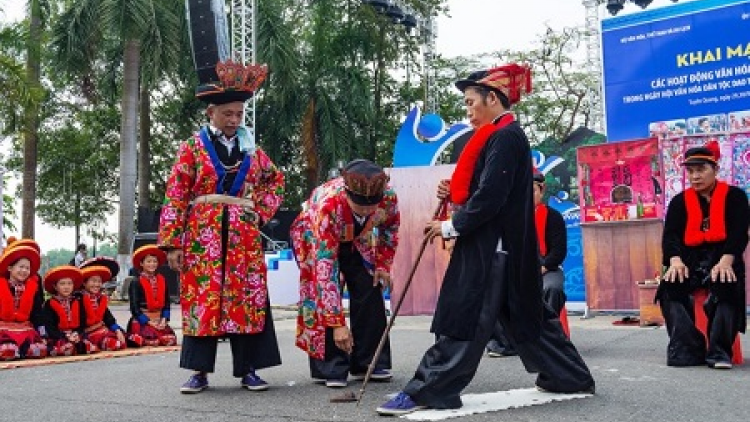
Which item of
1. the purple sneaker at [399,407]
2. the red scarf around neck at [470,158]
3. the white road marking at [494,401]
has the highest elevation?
the red scarf around neck at [470,158]

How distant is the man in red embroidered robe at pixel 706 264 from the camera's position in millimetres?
5637

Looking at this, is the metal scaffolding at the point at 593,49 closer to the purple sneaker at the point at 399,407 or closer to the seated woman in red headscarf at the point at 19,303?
the seated woman in red headscarf at the point at 19,303

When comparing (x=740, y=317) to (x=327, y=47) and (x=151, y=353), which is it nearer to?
(x=151, y=353)

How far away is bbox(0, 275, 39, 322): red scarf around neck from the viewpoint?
7.48m

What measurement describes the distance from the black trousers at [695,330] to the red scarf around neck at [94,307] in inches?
209

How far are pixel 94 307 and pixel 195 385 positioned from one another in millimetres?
3777

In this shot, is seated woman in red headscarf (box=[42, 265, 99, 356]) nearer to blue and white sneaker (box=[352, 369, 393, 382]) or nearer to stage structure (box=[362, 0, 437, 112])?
blue and white sneaker (box=[352, 369, 393, 382])

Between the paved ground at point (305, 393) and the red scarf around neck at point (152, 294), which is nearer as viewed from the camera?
the paved ground at point (305, 393)

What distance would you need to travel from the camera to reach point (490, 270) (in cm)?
411

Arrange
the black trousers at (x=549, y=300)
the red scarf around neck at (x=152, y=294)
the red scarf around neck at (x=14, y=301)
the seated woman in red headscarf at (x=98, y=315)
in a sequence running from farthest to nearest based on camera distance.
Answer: the red scarf around neck at (x=152, y=294) → the seated woman in red headscarf at (x=98, y=315) → the red scarf around neck at (x=14, y=301) → the black trousers at (x=549, y=300)

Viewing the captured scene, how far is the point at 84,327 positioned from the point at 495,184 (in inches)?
214

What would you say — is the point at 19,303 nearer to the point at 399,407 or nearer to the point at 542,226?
the point at 542,226

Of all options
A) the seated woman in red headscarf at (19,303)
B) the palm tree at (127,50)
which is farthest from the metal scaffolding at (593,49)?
the seated woman in red headscarf at (19,303)

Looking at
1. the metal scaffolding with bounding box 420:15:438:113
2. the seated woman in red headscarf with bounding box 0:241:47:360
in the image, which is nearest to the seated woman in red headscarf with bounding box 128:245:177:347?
the seated woman in red headscarf with bounding box 0:241:47:360
